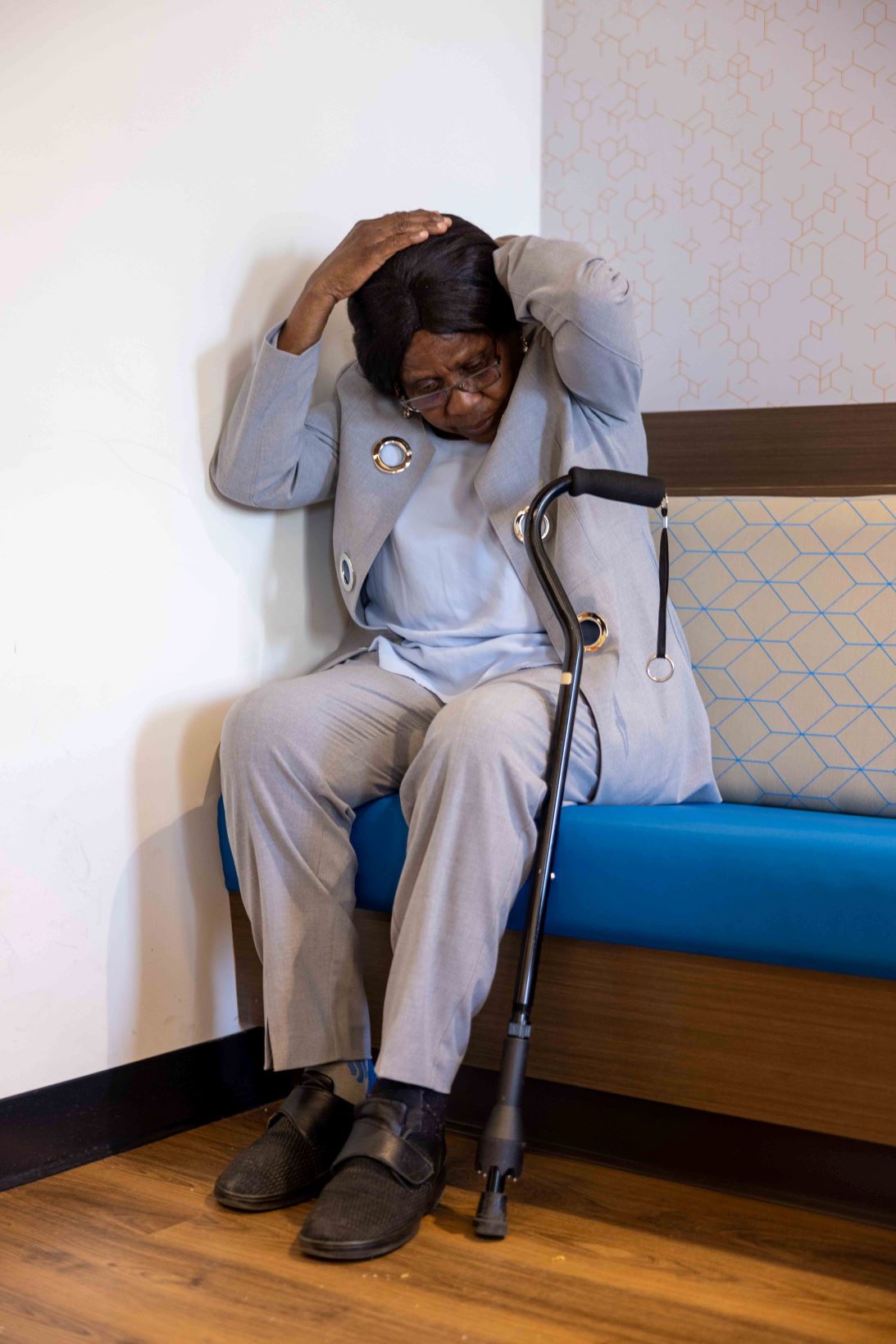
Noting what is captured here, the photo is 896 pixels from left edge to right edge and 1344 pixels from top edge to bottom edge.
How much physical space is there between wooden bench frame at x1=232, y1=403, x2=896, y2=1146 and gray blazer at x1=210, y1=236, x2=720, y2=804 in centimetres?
25

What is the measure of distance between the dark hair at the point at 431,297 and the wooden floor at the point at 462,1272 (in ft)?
3.81

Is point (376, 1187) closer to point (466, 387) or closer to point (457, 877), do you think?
point (457, 877)

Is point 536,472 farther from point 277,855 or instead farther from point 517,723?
point 277,855

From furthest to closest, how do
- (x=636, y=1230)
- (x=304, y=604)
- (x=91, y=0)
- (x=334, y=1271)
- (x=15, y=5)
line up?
(x=304, y=604) < (x=91, y=0) < (x=15, y=5) < (x=636, y=1230) < (x=334, y=1271)

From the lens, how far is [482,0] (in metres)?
2.40

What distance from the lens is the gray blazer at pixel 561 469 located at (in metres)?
1.69

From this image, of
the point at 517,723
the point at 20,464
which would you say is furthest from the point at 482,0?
the point at 517,723

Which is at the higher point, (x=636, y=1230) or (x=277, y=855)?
(x=277, y=855)

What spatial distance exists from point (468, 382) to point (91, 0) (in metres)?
0.72

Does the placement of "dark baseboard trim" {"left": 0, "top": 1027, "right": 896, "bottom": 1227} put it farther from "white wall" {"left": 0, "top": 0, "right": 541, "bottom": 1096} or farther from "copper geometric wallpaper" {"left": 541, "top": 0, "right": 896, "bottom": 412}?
"copper geometric wallpaper" {"left": 541, "top": 0, "right": 896, "bottom": 412}

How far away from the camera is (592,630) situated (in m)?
1.74

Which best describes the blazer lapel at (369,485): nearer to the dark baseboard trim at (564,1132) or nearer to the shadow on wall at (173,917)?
the shadow on wall at (173,917)

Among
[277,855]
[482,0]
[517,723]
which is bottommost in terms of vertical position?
[277,855]

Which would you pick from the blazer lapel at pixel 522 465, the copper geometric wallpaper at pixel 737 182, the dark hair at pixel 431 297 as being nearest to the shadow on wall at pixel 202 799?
the dark hair at pixel 431 297
